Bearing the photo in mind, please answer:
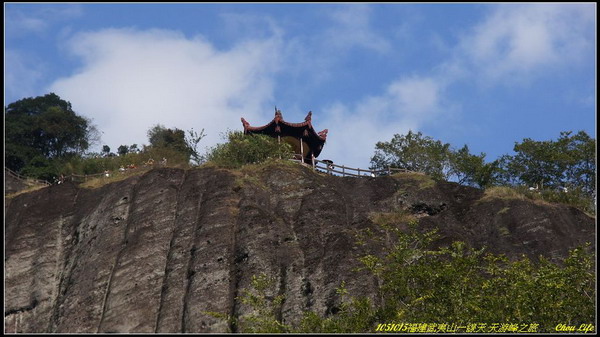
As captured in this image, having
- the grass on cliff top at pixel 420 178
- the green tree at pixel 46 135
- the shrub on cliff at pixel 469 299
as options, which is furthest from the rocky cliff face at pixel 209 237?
the green tree at pixel 46 135

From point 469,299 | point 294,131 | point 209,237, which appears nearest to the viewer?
point 469,299

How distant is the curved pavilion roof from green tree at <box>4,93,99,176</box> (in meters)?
20.6

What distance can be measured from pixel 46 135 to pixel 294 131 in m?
25.8

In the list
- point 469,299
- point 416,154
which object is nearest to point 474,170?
point 416,154

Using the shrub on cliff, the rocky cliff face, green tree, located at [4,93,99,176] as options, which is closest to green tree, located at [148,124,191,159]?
green tree, located at [4,93,99,176]

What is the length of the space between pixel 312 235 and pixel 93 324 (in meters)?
11.8

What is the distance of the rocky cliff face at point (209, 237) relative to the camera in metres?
45.7

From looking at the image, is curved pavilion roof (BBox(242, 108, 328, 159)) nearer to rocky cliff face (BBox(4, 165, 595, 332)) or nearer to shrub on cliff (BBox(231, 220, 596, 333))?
rocky cliff face (BBox(4, 165, 595, 332))

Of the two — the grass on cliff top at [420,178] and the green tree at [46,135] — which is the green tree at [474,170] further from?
the green tree at [46,135]

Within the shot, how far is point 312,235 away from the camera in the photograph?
5031cm

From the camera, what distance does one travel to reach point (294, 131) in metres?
69.3

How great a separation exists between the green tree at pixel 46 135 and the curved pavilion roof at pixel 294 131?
67.4 ft

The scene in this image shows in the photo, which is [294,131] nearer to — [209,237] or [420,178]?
[420,178]

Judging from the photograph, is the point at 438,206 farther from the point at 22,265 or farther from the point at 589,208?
the point at 22,265
